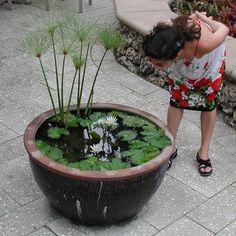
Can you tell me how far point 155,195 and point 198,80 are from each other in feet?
2.63

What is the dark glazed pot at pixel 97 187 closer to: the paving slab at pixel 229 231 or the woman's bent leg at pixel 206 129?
the paving slab at pixel 229 231

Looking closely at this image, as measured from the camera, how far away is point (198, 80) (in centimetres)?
365

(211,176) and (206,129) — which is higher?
(206,129)

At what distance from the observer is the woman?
3.07 metres

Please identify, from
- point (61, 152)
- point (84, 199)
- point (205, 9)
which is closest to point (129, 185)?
point (84, 199)

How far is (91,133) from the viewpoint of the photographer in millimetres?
3365

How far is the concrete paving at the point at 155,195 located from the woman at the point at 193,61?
0.57 feet

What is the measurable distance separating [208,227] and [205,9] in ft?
10.5

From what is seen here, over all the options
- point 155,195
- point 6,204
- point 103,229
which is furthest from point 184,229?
point 6,204

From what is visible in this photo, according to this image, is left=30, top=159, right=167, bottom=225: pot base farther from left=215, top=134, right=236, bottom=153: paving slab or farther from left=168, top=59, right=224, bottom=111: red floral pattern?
left=215, top=134, right=236, bottom=153: paving slab

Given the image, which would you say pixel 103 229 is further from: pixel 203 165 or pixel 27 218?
pixel 203 165

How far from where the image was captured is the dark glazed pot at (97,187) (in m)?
2.92

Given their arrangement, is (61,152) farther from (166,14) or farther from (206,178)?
(166,14)

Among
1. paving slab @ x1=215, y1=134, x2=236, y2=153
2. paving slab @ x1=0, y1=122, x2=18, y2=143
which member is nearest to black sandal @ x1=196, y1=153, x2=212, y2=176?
paving slab @ x1=215, y1=134, x2=236, y2=153
